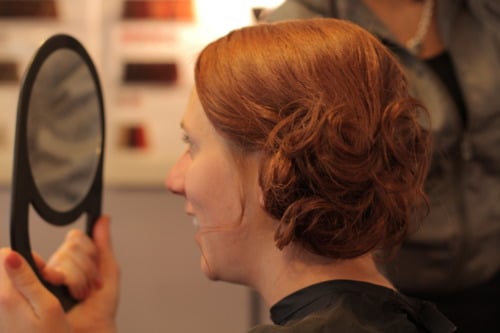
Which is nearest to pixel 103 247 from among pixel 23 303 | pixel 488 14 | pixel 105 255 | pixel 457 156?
pixel 105 255

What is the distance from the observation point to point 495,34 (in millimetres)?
1427

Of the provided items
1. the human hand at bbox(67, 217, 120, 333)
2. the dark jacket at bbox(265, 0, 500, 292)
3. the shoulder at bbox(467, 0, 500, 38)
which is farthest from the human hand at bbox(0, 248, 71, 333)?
the shoulder at bbox(467, 0, 500, 38)

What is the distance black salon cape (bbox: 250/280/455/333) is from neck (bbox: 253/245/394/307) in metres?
0.02

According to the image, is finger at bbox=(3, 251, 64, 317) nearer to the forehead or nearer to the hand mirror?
the hand mirror

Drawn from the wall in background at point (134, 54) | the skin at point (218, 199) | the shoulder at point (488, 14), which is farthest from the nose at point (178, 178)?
the wall in background at point (134, 54)

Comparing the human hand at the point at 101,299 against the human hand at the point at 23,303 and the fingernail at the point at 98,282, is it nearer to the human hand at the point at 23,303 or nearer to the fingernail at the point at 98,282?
the fingernail at the point at 98,282

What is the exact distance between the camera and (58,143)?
1.20m

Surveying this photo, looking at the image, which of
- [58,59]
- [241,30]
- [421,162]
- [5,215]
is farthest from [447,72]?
[5,215]

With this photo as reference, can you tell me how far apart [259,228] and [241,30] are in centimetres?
24

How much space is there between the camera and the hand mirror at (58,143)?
1.09m

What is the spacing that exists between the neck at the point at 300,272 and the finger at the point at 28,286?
0.87 ft

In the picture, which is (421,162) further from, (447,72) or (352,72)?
(447,72)

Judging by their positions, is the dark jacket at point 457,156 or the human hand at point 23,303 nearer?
the human hand at point 23,303

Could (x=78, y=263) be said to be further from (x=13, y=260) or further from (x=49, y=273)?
(x=13, y=260)
